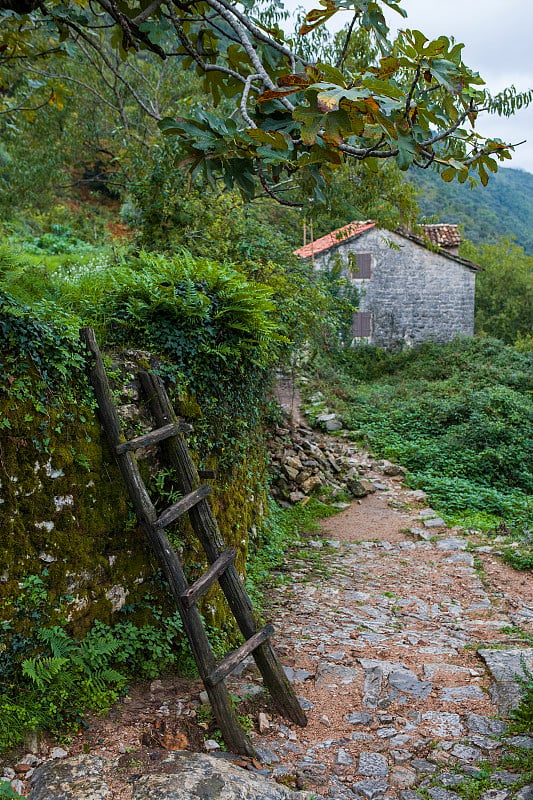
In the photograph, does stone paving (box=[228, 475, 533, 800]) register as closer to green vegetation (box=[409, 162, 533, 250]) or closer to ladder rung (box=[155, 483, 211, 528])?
ladder rung (box=[155, 483, 211, 528])

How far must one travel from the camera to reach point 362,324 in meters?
23.2

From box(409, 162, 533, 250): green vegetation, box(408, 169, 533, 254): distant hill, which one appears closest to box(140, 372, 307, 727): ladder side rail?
box(409, 162, 533, 250): green vegetation

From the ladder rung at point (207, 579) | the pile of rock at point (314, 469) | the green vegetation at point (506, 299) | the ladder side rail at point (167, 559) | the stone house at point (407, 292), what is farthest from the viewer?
the green vegetation at point (506, 299)

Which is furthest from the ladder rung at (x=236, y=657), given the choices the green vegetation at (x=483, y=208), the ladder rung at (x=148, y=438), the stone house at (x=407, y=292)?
the green vegetation at (x=483, y=208)

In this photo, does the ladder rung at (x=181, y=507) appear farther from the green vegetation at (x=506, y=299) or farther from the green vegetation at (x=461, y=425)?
the green vegetation at (x=506, y=299)

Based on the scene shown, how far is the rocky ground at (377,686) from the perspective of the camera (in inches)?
137

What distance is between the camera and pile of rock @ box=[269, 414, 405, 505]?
1034 cm

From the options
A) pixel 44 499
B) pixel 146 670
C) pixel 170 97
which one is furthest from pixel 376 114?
pixel 170 97

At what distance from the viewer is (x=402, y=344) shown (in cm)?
2311

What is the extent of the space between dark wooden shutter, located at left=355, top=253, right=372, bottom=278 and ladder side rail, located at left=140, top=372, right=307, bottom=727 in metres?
19.7

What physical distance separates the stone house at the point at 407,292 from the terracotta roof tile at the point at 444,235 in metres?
0.22

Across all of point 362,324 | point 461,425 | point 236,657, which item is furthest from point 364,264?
point 236,657

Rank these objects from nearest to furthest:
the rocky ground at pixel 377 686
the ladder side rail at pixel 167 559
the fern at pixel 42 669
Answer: the fern at pixel 42 669, the rocky ground at pixel 377 686, the ladder side rail at pixel 167 559

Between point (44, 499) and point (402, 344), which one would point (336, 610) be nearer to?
point (44, 499)
